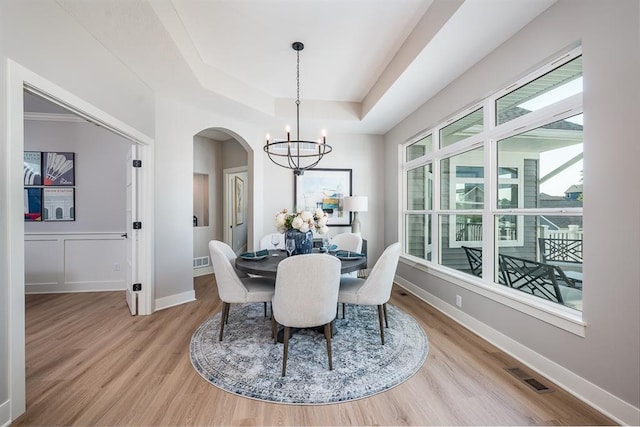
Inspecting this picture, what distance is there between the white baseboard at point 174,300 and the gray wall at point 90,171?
1.57m

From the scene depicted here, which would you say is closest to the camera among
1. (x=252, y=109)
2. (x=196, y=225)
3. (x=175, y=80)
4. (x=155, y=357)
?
(x=155, y=357)

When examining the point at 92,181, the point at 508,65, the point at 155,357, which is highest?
the point at 508,65

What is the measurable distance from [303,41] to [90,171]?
3744 millimetres

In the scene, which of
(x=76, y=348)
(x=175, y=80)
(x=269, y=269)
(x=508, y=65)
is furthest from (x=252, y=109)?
(x=76, y=348)

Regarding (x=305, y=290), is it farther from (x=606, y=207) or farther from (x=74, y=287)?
(x=74, y=287)

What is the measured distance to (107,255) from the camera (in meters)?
4.34

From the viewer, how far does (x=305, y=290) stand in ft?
6.77

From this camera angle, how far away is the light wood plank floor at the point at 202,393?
1.67m

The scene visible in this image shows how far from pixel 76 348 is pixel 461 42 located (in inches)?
167

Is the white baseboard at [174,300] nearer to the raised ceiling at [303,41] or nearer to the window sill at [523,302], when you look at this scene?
the raised ceiling at [303,41]

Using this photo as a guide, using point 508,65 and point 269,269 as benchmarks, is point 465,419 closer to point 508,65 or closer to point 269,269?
point 269,269

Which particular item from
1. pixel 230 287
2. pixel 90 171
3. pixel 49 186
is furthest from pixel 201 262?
pixel 230 287

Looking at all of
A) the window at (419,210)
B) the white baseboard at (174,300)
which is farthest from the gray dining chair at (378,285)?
the white baseboard at (174,300)

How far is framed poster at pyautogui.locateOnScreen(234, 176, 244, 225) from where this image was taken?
20.7 feet
